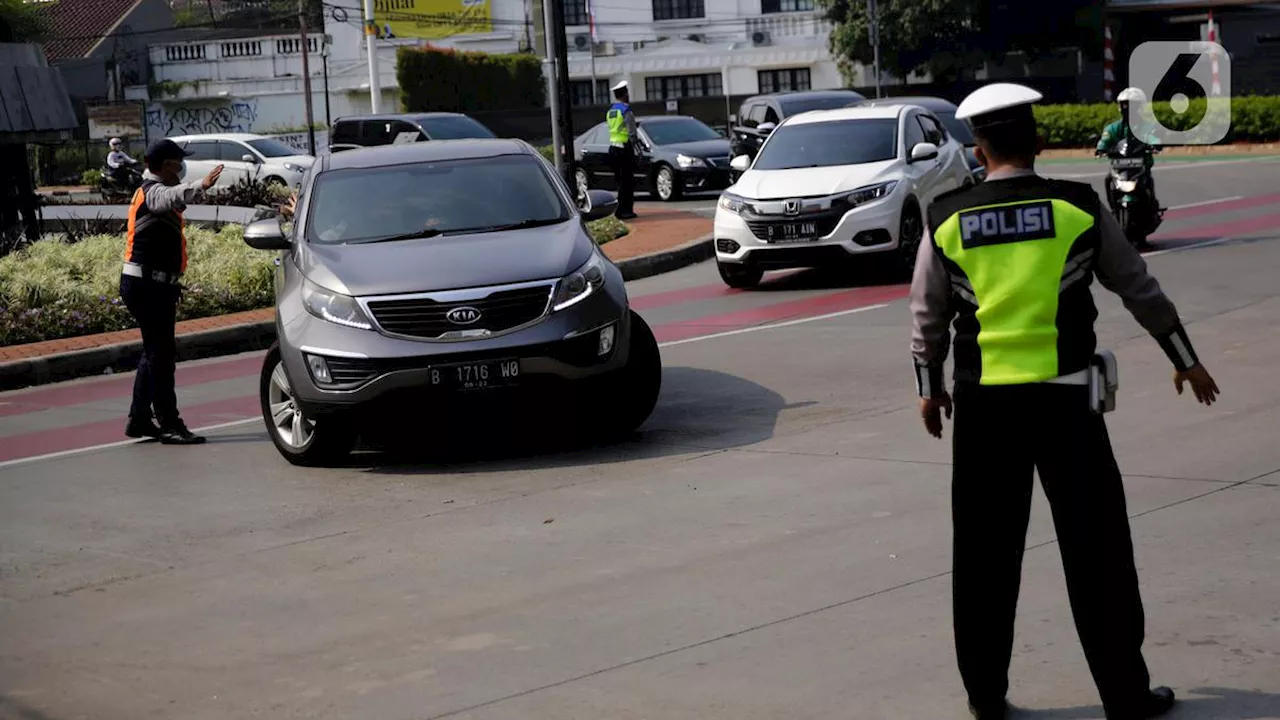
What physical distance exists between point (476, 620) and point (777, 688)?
56.1 inches

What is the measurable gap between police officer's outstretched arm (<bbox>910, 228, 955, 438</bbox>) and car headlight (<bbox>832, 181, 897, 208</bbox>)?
12059 millimetres

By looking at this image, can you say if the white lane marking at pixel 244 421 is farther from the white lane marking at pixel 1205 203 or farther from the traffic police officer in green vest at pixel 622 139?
the traffic police officer in green vest at pixel 622 139

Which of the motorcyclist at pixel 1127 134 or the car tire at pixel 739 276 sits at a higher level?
the motorcyclist at pixel 1127 134

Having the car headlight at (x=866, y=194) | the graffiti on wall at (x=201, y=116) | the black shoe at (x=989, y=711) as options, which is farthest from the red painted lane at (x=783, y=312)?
the graffiti on wall at (x=201, y=116)

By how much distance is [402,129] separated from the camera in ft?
109

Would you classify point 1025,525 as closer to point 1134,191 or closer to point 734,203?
point 734,203

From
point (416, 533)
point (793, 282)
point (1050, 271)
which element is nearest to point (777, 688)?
point (1050, 271)

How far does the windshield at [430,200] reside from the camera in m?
10.5

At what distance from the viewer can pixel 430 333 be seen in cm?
936

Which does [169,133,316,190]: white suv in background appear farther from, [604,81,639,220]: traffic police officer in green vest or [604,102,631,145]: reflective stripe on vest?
[604,102,631,145]: reflective stripe on vest

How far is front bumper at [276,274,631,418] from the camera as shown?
924cm

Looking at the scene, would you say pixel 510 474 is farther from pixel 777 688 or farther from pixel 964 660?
pixel 964 660

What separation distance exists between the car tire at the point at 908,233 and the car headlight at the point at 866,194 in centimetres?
26

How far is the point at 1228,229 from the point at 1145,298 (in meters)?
15.7
